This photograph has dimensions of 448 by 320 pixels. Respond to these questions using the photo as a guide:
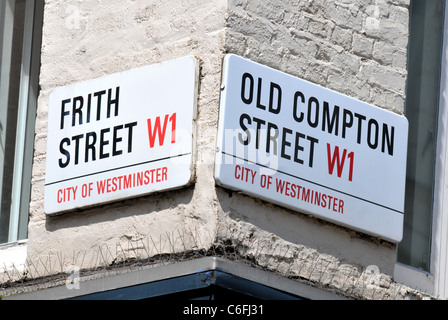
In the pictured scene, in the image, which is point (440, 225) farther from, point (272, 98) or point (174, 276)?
point (174, 276)

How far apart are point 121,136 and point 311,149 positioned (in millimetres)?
1055

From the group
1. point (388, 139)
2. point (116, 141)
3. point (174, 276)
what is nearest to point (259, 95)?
point (116, 141)

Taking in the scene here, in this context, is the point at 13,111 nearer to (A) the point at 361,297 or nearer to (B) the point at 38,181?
(B) the point at 38,181

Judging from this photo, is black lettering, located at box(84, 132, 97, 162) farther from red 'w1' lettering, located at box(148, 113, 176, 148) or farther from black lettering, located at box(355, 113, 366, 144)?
black lettering, located at box(355, 113, 366, 144)

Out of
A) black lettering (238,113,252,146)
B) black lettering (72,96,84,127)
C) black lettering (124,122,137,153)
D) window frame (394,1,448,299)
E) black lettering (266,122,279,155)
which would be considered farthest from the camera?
window frame (394,1,448,299)

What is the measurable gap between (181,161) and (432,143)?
6.72ft

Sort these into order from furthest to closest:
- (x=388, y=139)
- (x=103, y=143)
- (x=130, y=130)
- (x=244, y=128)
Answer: (x=388, y=139)
(x=103, y=143)
(x=130, y=130)
(x=244, y=128)

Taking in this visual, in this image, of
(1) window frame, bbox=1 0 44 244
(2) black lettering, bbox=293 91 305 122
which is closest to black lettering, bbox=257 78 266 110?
(2) black lettering, bbox=293 91 305 122

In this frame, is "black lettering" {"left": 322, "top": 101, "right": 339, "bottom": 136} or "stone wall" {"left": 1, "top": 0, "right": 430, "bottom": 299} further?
"black lettering" {"left": 322, "top": 101, "right": 339, "bottom": 136}

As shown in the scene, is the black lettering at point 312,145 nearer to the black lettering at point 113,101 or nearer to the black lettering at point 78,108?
the black lettering at point 113,101

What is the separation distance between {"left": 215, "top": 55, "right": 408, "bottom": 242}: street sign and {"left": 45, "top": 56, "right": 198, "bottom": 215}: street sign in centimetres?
25

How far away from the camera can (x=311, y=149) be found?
25.7 ft

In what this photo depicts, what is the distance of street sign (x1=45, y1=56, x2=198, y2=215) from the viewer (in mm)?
7609

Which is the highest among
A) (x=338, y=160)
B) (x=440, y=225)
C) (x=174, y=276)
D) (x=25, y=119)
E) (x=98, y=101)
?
(x=25, y=119)
